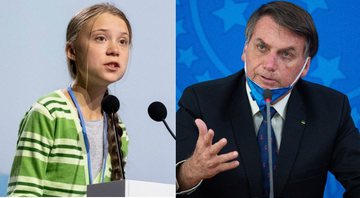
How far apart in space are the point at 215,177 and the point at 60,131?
2.53ft

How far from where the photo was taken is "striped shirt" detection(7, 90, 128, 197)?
3.79 meters

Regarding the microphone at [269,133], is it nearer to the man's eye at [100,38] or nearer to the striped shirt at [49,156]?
the striped shirt at [49,156]

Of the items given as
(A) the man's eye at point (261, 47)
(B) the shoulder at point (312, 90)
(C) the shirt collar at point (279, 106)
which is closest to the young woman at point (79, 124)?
(C) the shirt collar at point (279, 106)

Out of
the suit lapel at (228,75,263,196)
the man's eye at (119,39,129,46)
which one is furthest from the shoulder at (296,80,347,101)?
the man's eye at (119,39,129,46)

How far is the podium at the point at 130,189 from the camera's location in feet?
10.4

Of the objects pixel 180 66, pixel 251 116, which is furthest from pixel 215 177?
pixel 180 66

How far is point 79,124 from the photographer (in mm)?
3986

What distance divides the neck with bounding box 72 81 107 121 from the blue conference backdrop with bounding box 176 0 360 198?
0.48m

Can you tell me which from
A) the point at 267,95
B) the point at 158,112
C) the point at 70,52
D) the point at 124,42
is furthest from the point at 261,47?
the point at 70,52

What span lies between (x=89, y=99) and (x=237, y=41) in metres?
0.81

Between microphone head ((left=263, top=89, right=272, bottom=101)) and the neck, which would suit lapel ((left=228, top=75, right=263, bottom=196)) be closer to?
microphone head ((left=263, top=89, right=272, bottom=101))

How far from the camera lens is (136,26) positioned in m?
4.72

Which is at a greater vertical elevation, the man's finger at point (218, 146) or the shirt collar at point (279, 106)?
the shirt collar at point (279, 106)

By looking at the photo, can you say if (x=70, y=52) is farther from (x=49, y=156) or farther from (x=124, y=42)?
(x=49, y=156)
